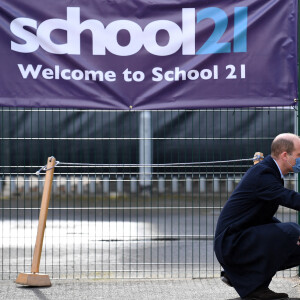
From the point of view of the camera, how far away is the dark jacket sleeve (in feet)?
20.2

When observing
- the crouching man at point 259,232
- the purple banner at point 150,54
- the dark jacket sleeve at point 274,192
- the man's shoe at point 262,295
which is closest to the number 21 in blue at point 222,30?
the purple banner at point 150,54

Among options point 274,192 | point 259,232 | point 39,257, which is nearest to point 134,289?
point 39,257

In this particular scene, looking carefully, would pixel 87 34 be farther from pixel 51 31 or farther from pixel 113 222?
pixel 113 222

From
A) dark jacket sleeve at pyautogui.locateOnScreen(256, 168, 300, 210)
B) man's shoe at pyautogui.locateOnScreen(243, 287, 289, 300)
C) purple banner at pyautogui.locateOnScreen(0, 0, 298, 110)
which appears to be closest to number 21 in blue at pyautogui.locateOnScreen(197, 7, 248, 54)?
purple banner at pyautogui.locateOnScreen(0, 0, 298, 110)

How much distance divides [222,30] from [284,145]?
6.51 ft

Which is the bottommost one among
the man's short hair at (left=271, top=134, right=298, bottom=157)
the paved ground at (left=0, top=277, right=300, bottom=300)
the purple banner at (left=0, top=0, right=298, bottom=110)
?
the paved ground at (left=0, top=277, right=300, bottom=300)

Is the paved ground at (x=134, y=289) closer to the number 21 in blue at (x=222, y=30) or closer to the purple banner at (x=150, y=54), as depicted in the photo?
the purple banner at (x=150, y=54)

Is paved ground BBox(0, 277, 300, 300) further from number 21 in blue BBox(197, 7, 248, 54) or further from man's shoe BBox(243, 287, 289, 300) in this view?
number 21 in blue BBox(197, 7, 248, 54)

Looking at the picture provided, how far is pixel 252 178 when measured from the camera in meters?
6.37

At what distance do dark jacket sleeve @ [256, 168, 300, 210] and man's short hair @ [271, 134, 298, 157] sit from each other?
0.18 meters

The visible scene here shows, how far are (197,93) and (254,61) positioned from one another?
0.64 m

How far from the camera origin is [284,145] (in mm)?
6402

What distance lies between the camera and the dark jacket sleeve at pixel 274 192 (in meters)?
6.15

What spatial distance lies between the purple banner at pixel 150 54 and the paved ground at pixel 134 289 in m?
1.69
